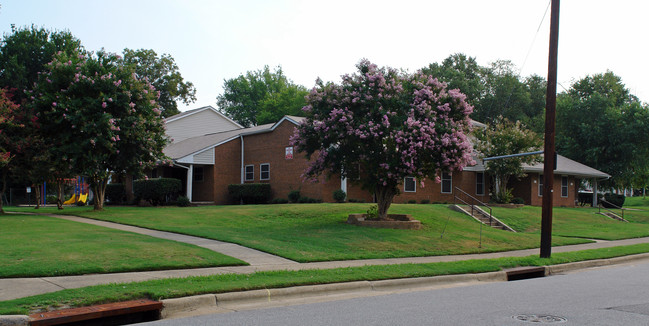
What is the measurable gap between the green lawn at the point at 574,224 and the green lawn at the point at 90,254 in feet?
54.9

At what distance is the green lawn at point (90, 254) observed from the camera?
9.97 meters

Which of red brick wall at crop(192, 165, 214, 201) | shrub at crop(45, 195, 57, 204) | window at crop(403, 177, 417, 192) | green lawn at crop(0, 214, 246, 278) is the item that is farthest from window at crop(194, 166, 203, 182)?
green lawn at crop(0, 214, 246, 278)

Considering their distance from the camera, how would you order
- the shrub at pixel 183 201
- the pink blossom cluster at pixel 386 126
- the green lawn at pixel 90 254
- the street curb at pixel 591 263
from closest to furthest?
the green lawn at pixel 90 254 → the street curb at pixel 591 263 → the pink blossom cluster at pixel 386 126 → the shrub at pixel 183 201

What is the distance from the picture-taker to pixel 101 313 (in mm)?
7152

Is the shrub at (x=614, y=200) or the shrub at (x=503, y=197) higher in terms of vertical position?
the shrub at (x=503, y=197)

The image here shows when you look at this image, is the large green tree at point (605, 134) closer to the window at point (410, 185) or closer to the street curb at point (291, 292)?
the window at point (410, 185)

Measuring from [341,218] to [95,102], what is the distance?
11042 mm

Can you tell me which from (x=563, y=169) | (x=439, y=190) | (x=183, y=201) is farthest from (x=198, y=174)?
(x=563, y=169)

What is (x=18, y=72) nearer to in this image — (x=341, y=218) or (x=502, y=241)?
(x=341, y=218)

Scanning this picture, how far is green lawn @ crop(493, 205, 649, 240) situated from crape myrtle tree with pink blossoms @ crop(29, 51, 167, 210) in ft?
55.7

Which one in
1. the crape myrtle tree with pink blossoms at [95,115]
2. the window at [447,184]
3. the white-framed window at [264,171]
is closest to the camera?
the crape myrtle tree with pink blossoms at [95,115]

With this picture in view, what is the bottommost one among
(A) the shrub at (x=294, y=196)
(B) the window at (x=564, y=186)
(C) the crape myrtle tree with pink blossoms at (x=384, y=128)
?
(A) the shrub at (x=294, y=196)

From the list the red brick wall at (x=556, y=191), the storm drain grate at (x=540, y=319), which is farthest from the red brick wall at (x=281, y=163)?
the storm drain grate at (x=540, y=319)

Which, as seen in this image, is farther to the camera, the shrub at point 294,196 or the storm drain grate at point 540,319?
the shrub at point 294,196
